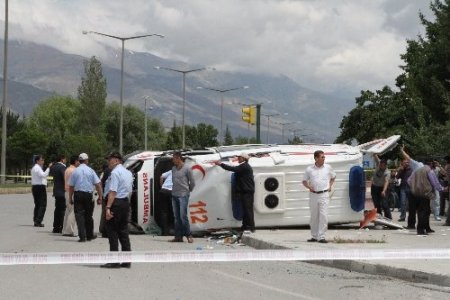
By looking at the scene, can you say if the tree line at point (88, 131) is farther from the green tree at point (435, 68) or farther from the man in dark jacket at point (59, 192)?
the man in dark jacket at point (59, 192)

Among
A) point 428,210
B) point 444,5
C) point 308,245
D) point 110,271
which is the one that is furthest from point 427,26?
point 110,271

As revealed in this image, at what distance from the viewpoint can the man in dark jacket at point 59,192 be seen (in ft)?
59.2

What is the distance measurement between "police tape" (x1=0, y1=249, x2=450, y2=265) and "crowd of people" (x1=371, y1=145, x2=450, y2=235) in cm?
528

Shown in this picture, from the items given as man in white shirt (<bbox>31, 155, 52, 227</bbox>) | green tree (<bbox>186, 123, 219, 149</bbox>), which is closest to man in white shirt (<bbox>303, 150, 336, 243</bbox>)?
man in white shirt (<bbox>31, 155, 52, 227</bbox>)

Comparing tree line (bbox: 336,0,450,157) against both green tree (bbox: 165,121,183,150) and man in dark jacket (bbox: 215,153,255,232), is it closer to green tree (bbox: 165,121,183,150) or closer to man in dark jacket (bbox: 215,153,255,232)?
man in dark jacket (bbox: 215,153,255,232)

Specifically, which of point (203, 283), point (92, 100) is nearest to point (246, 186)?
point (203, 283)

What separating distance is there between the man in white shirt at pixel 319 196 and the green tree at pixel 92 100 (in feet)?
323

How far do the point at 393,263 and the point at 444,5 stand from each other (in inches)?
1238

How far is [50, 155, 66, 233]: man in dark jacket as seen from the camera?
1803cm

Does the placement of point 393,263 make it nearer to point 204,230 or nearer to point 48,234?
point 204,230

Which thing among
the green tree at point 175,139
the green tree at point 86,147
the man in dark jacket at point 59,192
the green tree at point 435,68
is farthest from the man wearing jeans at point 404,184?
the green tree at point 175,139

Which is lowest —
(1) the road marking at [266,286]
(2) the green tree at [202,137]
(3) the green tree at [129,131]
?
(1) the road marking at [266,286]

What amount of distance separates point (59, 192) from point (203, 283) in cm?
831

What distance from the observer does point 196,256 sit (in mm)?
11188
